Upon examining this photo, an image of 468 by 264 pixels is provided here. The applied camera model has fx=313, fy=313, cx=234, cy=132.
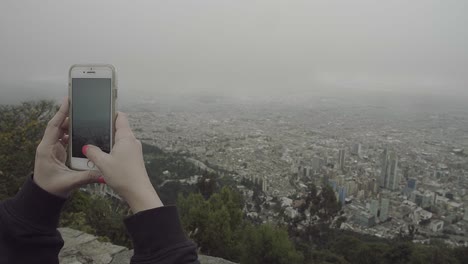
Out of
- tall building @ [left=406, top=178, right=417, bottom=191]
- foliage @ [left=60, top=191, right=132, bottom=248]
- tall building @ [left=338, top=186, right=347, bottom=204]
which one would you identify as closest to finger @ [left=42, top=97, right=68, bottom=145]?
foliage @ [left=60, top=191, right=132, bottom=248]

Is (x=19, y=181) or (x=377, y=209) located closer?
(x=19, y=181)

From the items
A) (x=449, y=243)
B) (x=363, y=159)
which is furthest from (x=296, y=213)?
(x=363, y=159)

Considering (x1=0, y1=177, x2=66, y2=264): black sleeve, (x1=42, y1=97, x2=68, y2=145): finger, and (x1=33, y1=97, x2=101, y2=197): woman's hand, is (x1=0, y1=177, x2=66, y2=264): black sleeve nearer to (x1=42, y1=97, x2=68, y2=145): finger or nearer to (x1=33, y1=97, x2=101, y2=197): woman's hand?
(x1=33, y1=97, x2=101, y2=197): woman's hand

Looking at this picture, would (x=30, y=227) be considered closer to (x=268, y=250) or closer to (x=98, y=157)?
(x=98, y=157)

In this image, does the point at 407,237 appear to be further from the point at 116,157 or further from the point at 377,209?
the point at 116,157

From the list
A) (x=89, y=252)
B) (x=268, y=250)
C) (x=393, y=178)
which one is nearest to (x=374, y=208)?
(x=393, y=178)

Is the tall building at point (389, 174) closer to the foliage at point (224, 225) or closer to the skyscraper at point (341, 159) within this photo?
the skyscraper at point (341, 159)
